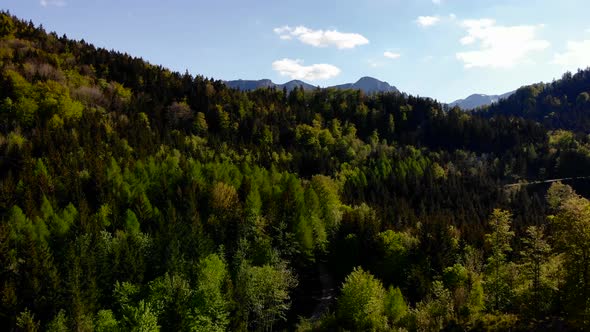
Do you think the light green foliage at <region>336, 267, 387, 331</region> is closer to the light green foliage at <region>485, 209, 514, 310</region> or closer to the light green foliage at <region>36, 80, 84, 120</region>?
the light green foliage at <region>485, 209, 514, 310</region>

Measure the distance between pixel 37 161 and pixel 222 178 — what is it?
42.7 metres

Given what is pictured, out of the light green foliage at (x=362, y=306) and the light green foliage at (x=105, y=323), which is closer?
the light green foliage at (x=105, y=323)

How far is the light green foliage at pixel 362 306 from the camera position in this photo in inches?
2472

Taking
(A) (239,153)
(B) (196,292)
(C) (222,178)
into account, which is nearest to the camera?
(B) (196,292)

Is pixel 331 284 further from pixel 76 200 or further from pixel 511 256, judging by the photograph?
pixel 76 200

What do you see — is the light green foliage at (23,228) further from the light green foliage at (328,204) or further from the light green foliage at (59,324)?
the light green foliage at (328,204)

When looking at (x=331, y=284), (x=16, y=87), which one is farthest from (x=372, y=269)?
(x=16, y=87)

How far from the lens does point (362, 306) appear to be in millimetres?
63594

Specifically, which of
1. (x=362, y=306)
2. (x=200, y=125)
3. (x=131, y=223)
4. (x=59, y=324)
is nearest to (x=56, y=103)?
(x=200, y=125)

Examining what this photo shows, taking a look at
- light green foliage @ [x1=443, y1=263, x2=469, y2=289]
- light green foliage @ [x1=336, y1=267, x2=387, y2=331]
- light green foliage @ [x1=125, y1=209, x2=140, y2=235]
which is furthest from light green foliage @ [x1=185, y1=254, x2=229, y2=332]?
light green foliage @ [x1=443, y1=263, x2=469, y2=289]

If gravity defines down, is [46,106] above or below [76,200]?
above

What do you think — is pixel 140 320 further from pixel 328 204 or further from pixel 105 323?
pixel 328 204

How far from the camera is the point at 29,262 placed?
6456 cm

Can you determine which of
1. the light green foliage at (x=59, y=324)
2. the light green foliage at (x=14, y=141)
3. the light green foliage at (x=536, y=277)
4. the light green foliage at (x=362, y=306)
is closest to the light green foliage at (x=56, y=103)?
the light green foliage at (x=14, y=141)
